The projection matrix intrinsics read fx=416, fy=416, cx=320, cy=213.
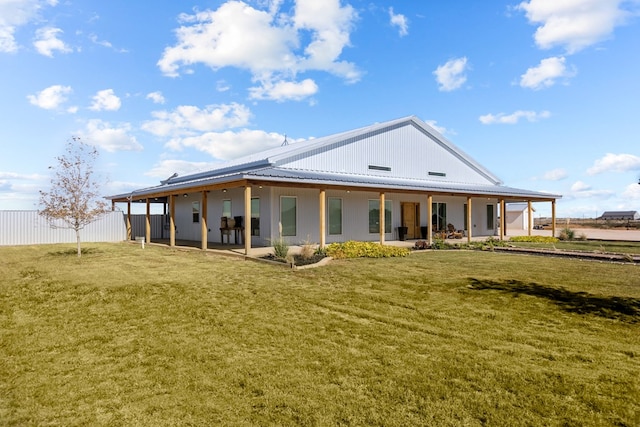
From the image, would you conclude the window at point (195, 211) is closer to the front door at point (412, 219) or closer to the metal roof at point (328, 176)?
the metal roof at point (328, 176)

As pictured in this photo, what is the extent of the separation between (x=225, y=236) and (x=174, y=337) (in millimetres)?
14401

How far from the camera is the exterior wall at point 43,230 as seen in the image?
→ 22464mm

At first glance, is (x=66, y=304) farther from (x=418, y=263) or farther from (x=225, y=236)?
(x=225, y=236)

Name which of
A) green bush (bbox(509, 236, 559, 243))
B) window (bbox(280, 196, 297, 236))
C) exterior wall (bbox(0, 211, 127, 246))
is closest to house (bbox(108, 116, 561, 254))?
window (bbox(280, 196, 297, 236))

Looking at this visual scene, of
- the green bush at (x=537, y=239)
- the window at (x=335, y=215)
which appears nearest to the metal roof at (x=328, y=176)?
the window at (x=335, y=215)

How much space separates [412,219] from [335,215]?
5.27 m

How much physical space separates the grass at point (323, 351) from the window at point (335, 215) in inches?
343

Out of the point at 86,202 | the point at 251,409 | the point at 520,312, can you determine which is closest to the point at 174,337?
the point at 251,409

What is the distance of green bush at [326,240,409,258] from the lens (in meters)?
13.4

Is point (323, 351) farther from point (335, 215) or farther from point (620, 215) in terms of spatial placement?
point (620, 215)

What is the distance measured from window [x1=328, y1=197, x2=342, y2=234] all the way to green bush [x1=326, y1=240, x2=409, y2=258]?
394cm

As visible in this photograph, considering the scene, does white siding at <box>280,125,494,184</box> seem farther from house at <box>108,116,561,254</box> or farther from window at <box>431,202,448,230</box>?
window at <box>431,202,448,230</box>

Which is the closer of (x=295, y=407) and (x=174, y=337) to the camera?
(x=295, y=407)

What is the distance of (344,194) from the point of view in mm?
18812
